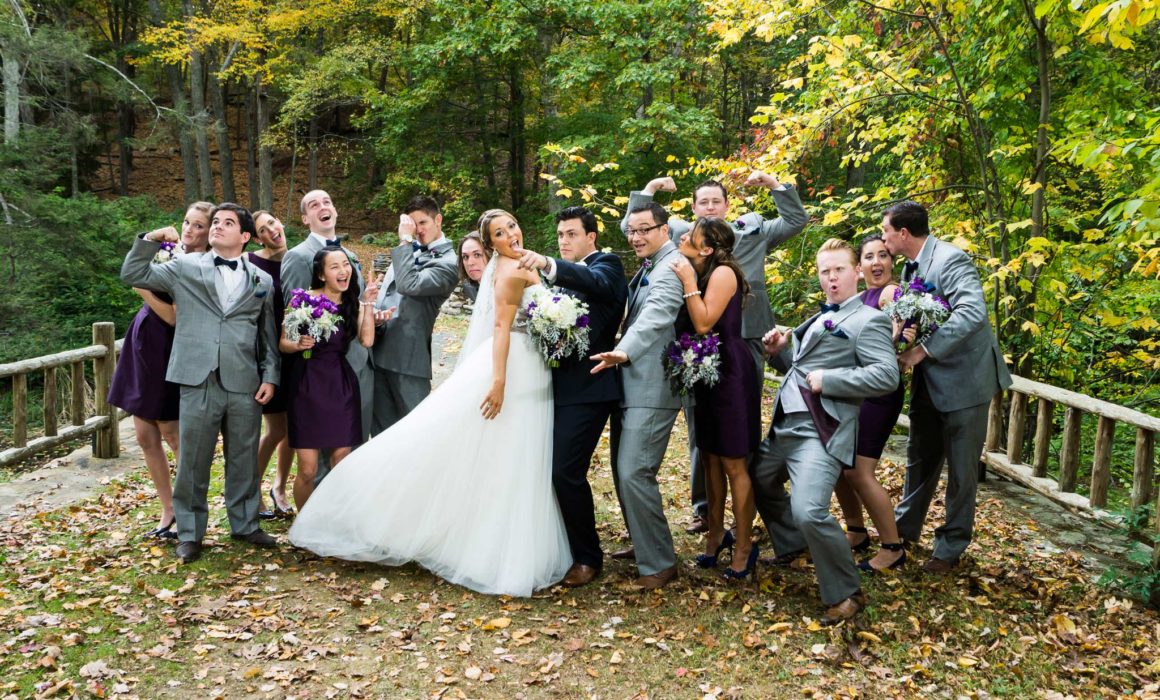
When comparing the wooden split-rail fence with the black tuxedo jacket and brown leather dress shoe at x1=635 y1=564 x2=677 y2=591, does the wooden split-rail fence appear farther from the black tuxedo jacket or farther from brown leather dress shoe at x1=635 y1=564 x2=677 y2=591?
the black tuxedo jacket

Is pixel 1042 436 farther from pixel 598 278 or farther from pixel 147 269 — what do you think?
pixel 147 269

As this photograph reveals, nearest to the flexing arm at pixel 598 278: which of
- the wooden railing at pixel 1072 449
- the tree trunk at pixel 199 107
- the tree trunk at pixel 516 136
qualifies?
the wooden railing at pixel 1072 449

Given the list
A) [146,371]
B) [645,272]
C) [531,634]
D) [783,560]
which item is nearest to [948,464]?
[783,560]

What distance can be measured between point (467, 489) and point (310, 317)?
142cm

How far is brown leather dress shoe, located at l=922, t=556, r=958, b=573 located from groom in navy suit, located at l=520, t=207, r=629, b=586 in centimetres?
200

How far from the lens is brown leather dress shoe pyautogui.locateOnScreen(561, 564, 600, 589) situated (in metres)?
Result: 4.64

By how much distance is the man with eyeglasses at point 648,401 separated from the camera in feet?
14.5

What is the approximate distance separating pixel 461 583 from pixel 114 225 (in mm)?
13538

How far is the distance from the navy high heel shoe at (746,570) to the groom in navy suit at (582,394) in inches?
30.3

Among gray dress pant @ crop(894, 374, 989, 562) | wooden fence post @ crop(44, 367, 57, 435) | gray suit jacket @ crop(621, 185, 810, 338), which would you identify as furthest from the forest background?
wooden fence post @ crop(44, 367, 57, 435)

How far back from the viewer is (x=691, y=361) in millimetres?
4375

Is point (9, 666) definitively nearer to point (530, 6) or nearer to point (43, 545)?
point (43, 545)

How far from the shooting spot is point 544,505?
454cm

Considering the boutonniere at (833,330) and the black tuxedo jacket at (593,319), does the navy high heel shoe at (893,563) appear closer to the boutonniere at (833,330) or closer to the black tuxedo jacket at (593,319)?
the boutonniere at (833,330)
